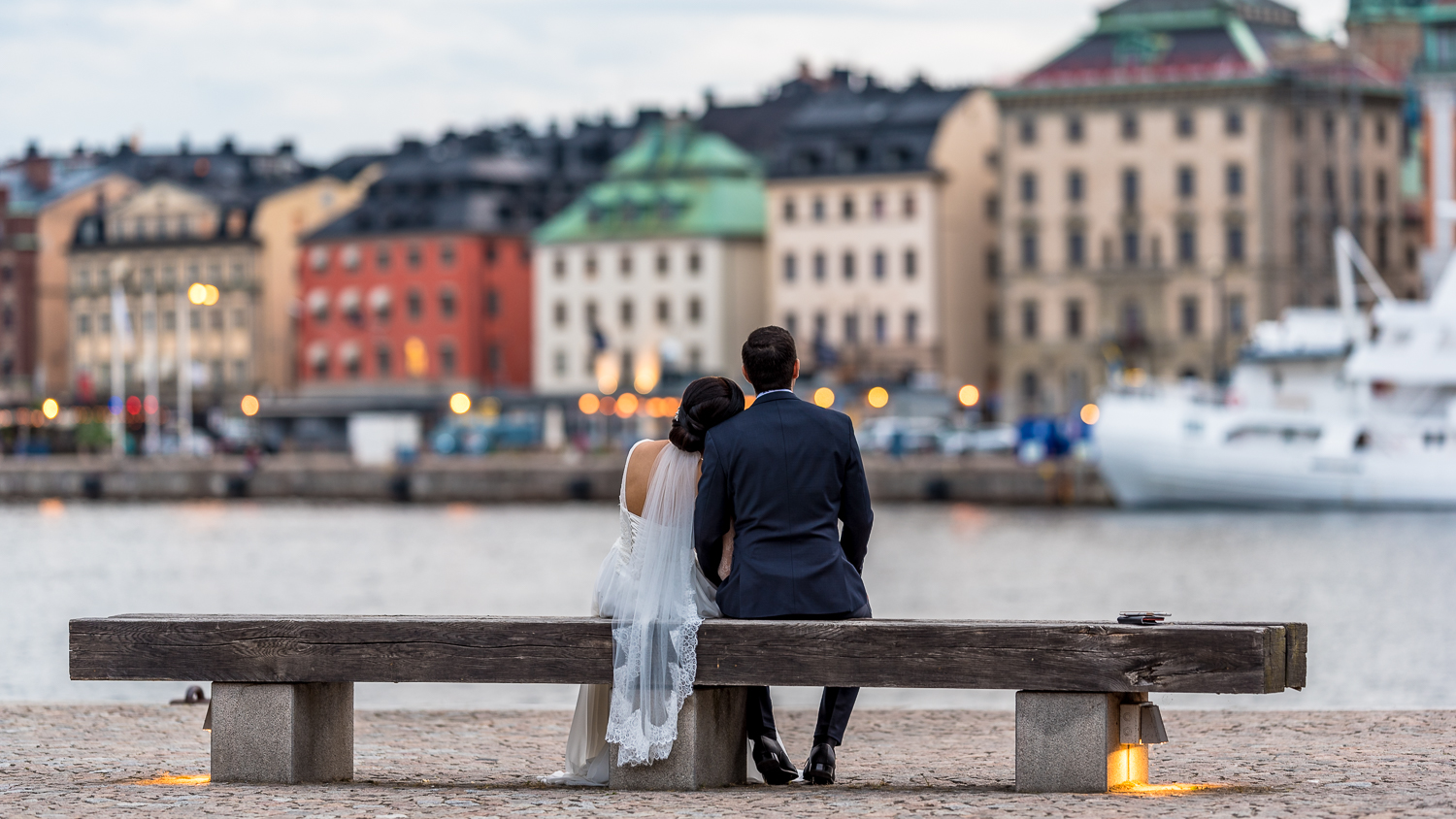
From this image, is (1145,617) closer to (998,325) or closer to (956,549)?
(956,549)

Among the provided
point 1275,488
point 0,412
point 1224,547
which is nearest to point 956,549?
point 1224,547

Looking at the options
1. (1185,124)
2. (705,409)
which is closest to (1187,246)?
(1185,124)

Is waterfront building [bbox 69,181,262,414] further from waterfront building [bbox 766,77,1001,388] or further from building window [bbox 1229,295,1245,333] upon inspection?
building window [bbox 1229,295,1245,333]

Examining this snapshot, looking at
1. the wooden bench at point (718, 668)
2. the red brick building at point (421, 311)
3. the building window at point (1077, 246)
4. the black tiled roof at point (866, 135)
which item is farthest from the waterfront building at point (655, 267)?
the wooden bench at point (718, 668)

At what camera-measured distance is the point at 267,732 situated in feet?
37.9

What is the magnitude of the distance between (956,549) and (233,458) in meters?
49.5

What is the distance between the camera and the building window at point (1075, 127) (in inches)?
4424

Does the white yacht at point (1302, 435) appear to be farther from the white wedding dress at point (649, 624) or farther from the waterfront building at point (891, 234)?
the white wedding dress at point (649, 624)

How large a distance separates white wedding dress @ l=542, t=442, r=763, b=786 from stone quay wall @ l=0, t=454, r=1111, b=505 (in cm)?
7017

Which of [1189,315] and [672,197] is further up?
[672,197]

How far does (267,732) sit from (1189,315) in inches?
4013

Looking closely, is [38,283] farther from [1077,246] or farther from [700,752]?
[700,752]

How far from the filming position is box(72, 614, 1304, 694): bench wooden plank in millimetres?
10742

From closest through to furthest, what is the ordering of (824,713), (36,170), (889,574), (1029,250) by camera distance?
(824,713) < (889,574) < (1029,250) < (36,170)
